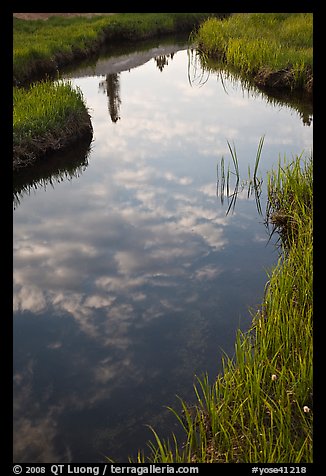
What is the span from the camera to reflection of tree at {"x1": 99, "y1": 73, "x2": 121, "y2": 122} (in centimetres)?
1591

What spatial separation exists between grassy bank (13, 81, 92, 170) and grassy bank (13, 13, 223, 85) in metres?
5.02

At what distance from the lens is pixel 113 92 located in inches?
723

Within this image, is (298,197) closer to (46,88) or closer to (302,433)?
(302,433)

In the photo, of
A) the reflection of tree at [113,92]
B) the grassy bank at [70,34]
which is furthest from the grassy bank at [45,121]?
the grassy bank at [70,34]

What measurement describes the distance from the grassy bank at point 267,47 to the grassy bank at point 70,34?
5.82 m

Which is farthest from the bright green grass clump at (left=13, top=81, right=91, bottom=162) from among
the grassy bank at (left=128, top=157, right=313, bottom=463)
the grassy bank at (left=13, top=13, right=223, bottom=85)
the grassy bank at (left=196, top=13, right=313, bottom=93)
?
the grassy bank at (left=128, top=157, right=313, bottom=463)

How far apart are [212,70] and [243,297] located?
15.5 m

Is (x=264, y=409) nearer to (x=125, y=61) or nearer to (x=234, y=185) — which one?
(x=234, y=185)

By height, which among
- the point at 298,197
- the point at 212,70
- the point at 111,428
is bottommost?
the point at 111,428

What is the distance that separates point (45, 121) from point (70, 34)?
580 inches

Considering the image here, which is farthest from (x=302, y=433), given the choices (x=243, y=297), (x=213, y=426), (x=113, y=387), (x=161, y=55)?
(x=161, y=55)

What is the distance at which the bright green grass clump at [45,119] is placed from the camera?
432 inches

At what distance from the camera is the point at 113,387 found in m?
5.30

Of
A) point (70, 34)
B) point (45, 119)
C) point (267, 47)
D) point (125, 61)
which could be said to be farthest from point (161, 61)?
point (45, 119)
